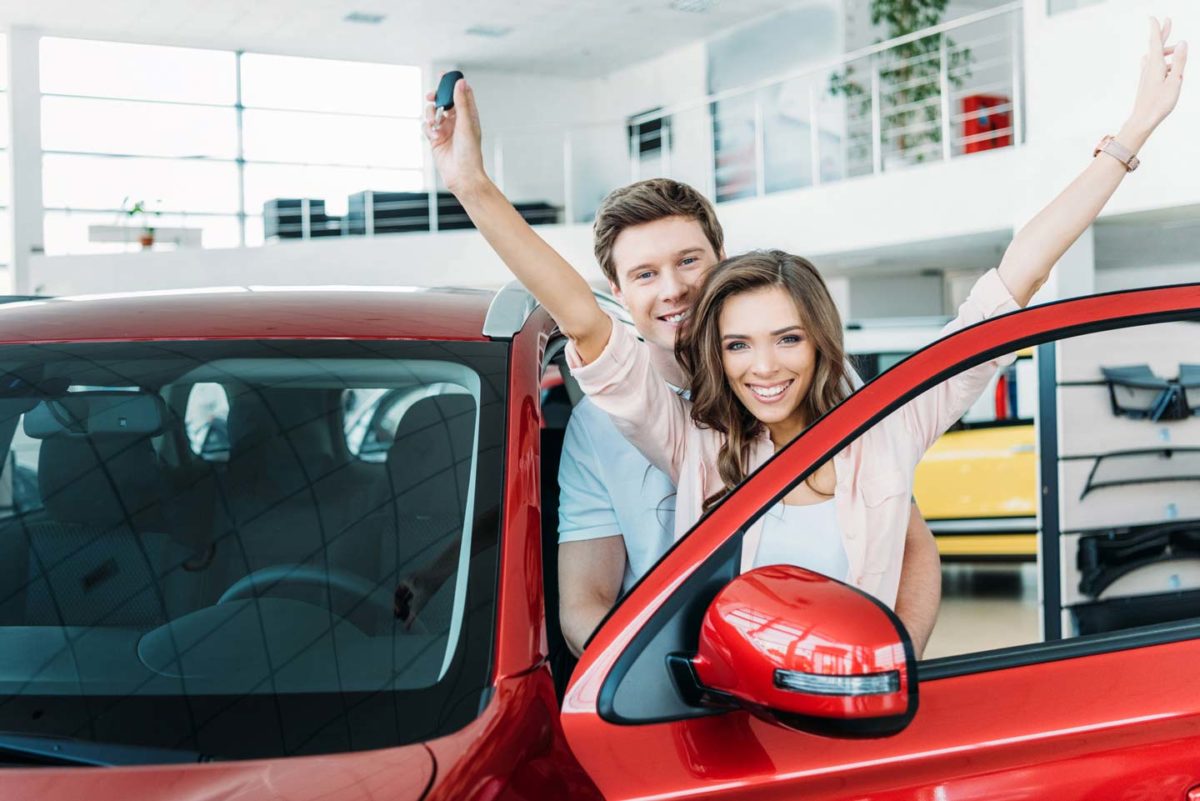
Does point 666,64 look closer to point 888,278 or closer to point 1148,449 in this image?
point 888,278

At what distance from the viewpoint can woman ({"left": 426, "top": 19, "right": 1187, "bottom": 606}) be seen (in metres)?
1.16

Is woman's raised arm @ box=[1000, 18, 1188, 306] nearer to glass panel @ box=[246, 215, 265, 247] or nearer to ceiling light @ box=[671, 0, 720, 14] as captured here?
ceiling light @ box=[671, 0, 720, 14]

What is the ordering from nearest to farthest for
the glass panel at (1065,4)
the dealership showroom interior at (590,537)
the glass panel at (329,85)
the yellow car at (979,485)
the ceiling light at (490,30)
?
the dealership showroom interior at (590,537)
the yellow car at (979,485)
the glass panel at (1065,4)
the ceiling light at (490,30)
the glass panel at (329,85)

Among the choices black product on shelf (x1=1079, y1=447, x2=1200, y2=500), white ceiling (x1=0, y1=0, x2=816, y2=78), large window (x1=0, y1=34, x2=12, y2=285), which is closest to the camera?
black product on shelf (x1=1079, y1=447, x2=1200, y2=500)

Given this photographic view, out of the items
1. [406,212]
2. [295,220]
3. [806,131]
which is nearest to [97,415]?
[806,131]

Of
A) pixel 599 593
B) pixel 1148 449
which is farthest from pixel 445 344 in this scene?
pixel 1148 449

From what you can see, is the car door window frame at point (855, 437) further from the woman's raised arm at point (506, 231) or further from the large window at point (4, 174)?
the large window at point (4, 174)

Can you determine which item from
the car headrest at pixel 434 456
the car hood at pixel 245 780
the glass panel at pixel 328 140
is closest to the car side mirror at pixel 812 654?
the car hood at pixel 245 780

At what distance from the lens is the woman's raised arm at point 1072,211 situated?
1.39 meters

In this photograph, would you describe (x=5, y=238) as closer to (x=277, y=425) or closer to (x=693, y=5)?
(x=693, y=5)

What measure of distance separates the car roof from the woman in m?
0.18

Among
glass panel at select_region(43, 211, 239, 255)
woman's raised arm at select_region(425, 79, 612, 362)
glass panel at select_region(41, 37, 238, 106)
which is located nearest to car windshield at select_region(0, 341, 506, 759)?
woman's raised arm at select_region(425, 79, 612, 362)

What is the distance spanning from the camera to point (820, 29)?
45.8 ft

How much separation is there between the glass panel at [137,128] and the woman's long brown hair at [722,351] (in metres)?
15.2
